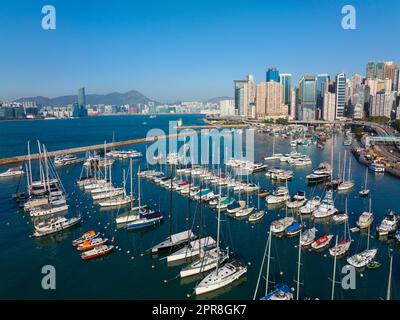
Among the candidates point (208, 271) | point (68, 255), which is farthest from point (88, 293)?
point (208, 271)

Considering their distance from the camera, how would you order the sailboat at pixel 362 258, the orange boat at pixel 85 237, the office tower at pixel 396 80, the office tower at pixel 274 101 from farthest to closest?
the office tower at pixel 396 80, the office tower at pixel 274 101, the orange boat at pixel 85 237, the sailboat at pixel 362 258

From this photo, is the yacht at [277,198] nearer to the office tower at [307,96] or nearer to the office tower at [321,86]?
the office tower at [307,96]

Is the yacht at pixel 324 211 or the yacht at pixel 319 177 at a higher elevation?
the yacht at pixel 319 177

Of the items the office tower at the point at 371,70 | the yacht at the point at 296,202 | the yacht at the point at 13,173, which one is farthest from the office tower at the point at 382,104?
the yacht at the point at 13,173

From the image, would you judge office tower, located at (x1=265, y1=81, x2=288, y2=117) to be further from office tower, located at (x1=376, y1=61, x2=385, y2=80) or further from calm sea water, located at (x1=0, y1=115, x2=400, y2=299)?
calm sea water, located at (x1=0, y1=115, x2=400, y2=299)

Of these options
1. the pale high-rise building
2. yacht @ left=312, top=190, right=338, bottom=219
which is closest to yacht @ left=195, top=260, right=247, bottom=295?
yacht @ left=312, top=190, right=338, bottom=219

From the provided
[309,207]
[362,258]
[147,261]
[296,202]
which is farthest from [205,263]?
[296,202]
